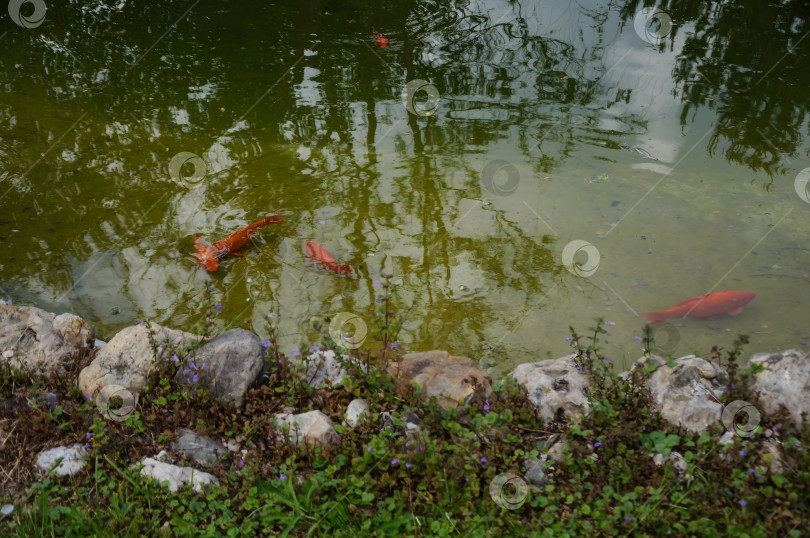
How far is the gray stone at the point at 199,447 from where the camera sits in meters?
2.91

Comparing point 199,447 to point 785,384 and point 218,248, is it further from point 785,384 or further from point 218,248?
point 785,384

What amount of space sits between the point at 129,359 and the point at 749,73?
6.93 metres

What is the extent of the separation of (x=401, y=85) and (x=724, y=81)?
11.4 feet

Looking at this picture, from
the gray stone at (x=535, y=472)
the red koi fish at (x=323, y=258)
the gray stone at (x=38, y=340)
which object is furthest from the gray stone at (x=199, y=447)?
the red koi fish at (x=323, y=258)

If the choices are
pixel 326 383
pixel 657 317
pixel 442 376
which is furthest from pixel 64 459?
pixel 657 317

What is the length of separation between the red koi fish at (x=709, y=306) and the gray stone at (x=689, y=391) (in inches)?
35.6

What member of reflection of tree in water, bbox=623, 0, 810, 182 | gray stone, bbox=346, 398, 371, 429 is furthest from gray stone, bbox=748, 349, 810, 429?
reflection of tree in water, bbox=623, 0, 810, 182

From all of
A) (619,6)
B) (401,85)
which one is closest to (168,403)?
(401,85)

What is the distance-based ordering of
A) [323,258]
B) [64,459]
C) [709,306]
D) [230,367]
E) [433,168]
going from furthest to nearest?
[433,168], [323,258], [709,306], [230,367], [64,459]

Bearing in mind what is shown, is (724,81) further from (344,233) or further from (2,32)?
(2,32)

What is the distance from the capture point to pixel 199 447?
2.95 meters

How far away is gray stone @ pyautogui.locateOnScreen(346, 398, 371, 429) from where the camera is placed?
2.97 m

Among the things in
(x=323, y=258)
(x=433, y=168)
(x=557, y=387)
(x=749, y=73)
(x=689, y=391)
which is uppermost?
(x=749, y=73)

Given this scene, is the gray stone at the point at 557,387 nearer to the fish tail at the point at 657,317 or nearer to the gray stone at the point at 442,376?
the gray stone at the point at 442,376
